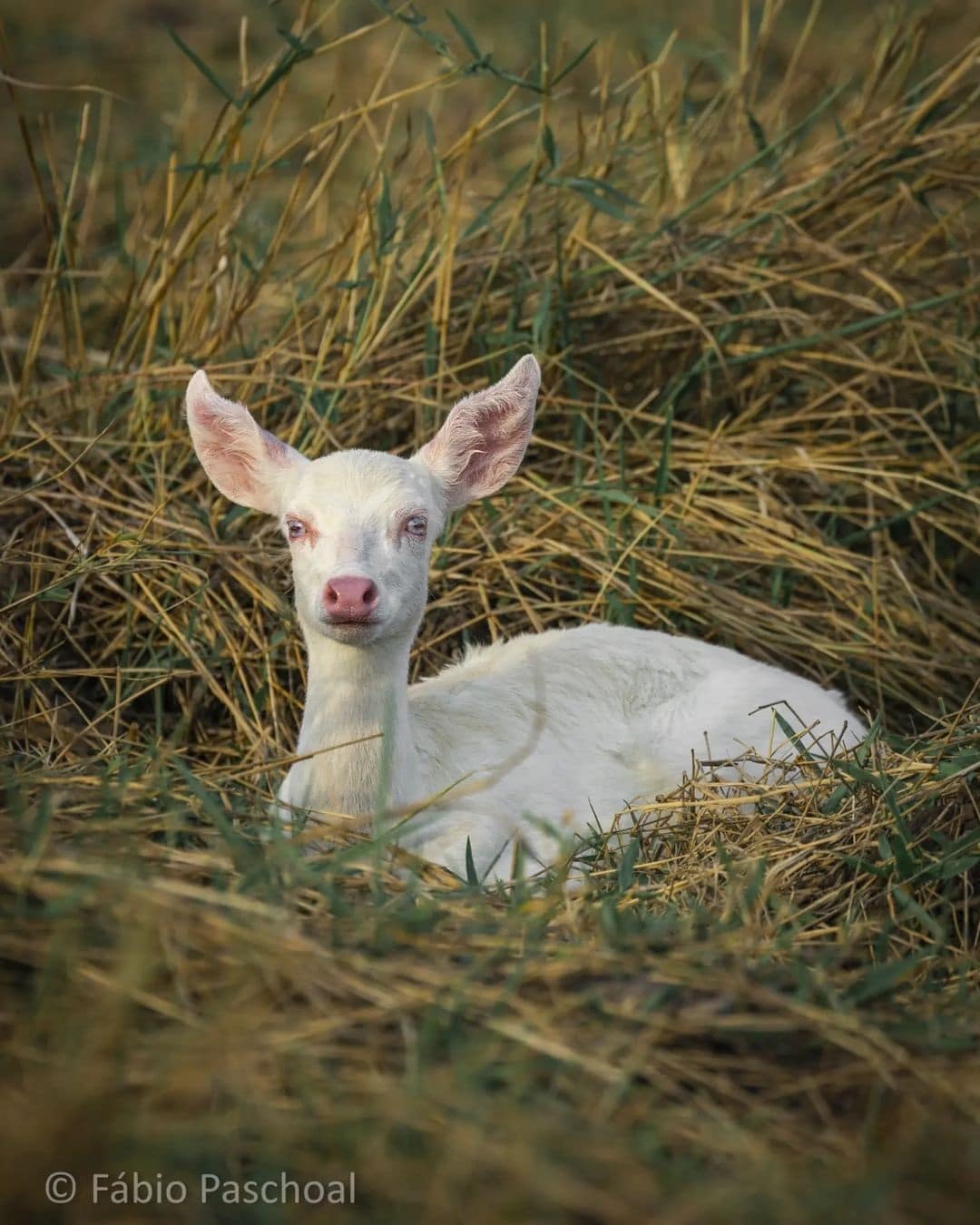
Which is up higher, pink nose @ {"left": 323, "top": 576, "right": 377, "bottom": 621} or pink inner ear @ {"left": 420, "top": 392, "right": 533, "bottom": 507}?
pink inner ear @ {"left": 420, "top": 392, "right": 533, "bottom": 507}

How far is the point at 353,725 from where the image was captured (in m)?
3.55

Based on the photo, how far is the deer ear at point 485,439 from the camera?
3.79 meters

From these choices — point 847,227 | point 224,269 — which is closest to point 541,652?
point 224,269

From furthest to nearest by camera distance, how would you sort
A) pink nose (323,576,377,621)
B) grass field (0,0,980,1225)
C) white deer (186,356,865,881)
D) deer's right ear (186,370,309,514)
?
deer's right ear (186,370,309,514)
white deer (186,356,865,881)
pink nose (323,576,377,621)
grass field (0,0,980,1225)

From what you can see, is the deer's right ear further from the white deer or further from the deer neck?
the deer neck

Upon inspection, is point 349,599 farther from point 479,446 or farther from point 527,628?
point 527,628

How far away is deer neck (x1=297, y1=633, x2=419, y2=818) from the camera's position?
353 cm

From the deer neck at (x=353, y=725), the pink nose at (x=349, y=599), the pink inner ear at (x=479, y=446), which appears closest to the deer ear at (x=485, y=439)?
the pink inner ear at (x=479, y=446)

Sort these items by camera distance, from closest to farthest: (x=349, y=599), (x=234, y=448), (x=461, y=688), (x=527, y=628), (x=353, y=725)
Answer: (x=349, y=599) < (x=353, y=725) < (x=234, y=448) < (x=461, y=688) < (x=527, y=628)

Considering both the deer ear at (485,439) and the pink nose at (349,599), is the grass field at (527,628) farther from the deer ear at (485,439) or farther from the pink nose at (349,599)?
the deer ear at (485,439)

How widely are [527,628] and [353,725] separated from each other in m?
1.35

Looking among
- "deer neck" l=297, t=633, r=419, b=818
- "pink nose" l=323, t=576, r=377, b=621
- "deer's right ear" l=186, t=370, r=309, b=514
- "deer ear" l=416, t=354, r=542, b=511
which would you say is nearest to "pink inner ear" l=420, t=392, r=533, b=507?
"deer ear" l=416, t=354, r=542, b=511

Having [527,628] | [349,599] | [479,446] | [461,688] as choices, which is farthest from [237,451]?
[527,628]

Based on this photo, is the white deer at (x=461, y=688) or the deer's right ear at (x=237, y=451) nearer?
the white deer at (x=461, y=688)
